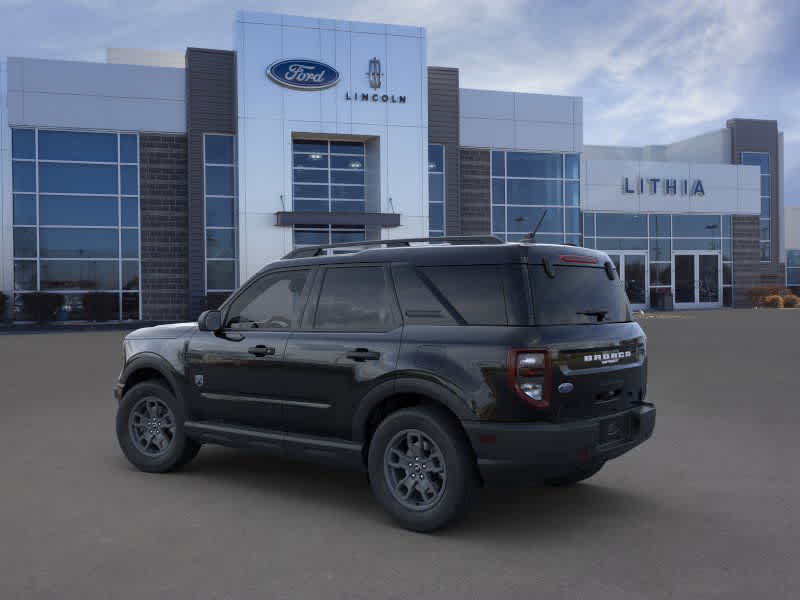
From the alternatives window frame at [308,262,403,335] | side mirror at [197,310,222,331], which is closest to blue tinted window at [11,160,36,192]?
side mirror at [197,310,222,331]

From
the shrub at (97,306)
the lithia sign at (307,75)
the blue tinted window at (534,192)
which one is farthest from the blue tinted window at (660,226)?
the shrub at (97,306)

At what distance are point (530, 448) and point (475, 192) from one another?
3125 cm

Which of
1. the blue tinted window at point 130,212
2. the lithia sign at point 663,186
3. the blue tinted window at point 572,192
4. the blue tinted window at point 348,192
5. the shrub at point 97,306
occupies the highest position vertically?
the lithia sign at point 663,186

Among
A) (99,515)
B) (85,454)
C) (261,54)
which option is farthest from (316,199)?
(99,515)

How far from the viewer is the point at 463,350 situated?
507cm

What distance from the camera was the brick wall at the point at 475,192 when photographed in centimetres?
3522

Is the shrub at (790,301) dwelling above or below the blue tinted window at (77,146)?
below

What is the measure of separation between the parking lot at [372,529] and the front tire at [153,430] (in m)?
0.16

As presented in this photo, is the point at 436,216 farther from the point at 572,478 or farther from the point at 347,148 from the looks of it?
the point at 572,478

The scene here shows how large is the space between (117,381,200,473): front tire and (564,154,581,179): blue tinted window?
31.8m

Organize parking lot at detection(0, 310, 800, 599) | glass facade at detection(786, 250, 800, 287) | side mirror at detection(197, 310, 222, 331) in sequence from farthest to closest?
glass facade at detection(786, 250, 800, 287) → side mirror at detection(197, 310, 222, 331) → parking lot at detection(0, 310, 800, 599)

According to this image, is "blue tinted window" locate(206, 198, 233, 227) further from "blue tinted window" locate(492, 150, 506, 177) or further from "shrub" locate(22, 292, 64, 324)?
"blue tinted window" locate(492, 150, 506, 177)

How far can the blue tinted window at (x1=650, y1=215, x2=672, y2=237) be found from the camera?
41375 mm

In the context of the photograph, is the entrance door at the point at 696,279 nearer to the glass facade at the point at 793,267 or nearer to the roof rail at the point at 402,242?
the glass facade at the point at 793,267
